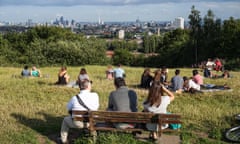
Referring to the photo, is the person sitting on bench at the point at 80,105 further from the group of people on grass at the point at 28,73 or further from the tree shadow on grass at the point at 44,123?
the group of people on grass at the point at 28,73

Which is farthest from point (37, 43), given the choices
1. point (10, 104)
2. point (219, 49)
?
point (10, 104)

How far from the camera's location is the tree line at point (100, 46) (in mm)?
49938

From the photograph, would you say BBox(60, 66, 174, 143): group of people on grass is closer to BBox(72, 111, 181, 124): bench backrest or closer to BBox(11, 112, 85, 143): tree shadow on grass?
BBox(72, 111, 181, 124): bench backrest

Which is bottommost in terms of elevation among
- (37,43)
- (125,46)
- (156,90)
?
(125,46)

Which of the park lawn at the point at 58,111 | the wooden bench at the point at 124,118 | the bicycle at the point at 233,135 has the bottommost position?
the park lawn at the point at 58,111

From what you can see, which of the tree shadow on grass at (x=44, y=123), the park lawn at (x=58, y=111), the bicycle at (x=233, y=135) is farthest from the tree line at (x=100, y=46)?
the bicycle at (x=233, y=135)

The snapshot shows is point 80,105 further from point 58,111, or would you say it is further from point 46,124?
point 58,111

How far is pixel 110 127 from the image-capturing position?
855 centimetres

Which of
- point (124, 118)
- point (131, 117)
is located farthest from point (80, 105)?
point (131, 117)

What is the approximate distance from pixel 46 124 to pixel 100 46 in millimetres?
44221

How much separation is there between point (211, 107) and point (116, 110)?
5523mm

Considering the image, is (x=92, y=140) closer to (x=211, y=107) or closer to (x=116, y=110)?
(x=116, y=110)

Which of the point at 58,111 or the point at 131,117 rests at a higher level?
the point at 131,117

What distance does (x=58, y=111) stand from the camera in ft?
40.2
